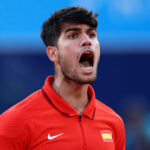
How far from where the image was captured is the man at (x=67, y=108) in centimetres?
205

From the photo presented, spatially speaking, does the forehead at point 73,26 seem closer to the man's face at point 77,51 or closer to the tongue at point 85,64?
the man's face at point 77,51

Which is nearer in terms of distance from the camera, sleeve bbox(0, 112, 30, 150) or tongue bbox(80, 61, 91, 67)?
sleeve bbox(0, 112, 30, 150)

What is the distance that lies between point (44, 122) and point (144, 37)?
3.41 m

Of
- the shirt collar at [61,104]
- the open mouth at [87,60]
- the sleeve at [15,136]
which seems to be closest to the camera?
the sleeve at [15,136]

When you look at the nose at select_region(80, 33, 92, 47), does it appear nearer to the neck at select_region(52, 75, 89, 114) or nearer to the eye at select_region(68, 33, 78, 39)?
the eye at select_region(68, 33, 78, 39)

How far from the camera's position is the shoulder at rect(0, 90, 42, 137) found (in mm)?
2037

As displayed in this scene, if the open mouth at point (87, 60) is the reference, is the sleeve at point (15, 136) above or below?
below

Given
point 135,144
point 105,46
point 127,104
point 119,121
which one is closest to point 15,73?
point 105,46

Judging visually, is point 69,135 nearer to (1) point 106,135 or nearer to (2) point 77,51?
(1) point 106,135

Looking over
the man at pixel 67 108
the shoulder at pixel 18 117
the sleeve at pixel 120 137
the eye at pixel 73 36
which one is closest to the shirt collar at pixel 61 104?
the man at pixel 67 108

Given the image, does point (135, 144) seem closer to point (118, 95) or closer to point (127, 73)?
point (118, 95)

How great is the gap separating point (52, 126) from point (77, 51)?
56cm

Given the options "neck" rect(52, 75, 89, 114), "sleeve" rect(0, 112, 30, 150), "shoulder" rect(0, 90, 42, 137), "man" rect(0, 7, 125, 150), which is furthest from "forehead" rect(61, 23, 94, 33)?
"sleeve" rect(0, 112, 30, 150)

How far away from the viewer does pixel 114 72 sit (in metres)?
4.77
